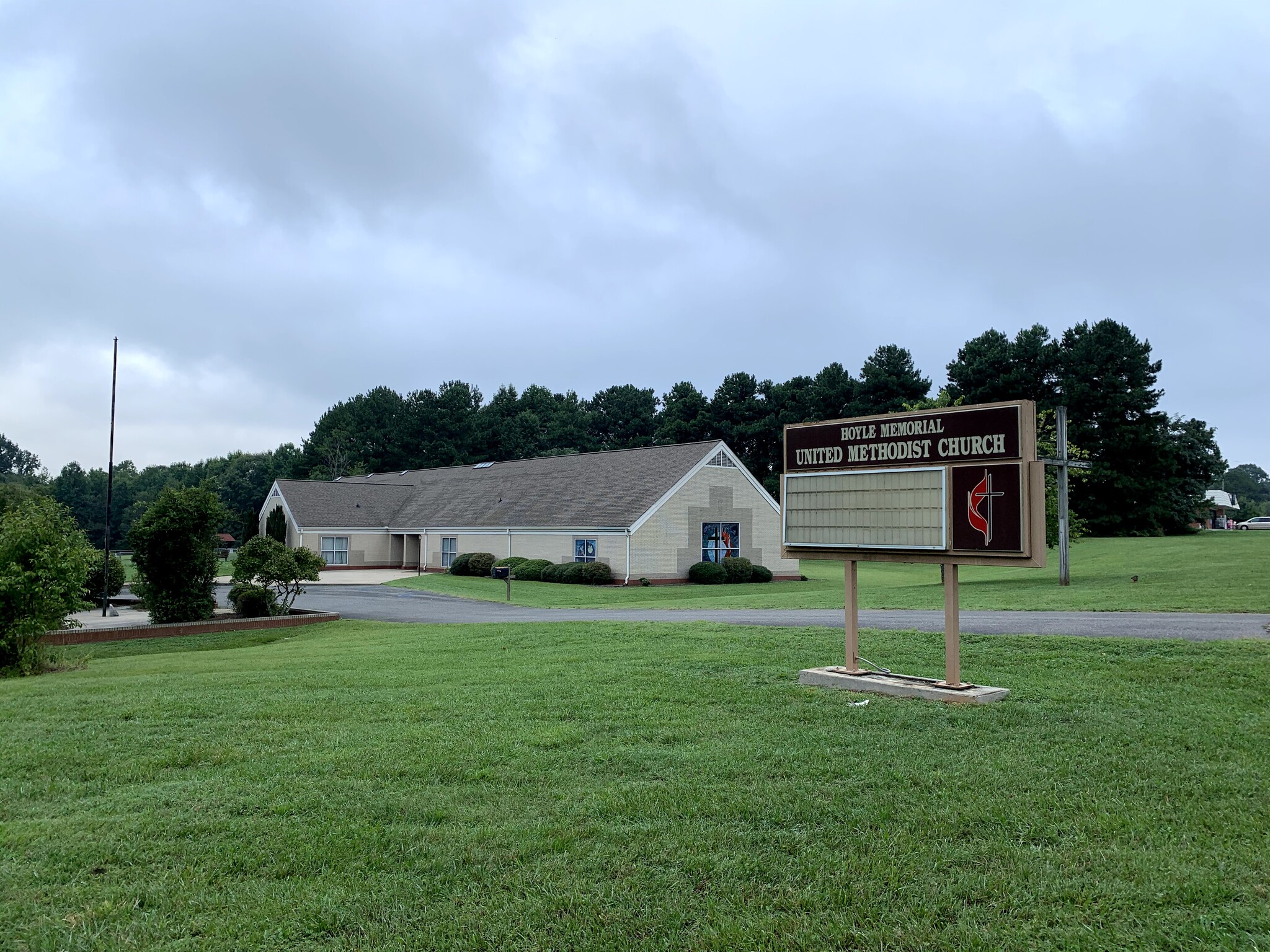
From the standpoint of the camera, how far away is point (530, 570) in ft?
133

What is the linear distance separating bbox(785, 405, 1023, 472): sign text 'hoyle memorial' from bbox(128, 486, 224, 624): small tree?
19424 mm

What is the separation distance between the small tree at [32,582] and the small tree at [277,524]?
33910 millimetres

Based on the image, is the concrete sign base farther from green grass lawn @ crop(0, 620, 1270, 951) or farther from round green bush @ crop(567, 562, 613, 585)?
round green bush @ crop(567, 562, 613, 585)

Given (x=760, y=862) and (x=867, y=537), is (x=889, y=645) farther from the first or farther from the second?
(x=760, y=862)

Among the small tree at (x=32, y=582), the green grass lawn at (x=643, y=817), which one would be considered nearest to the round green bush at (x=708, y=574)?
the small tree at (x=32, y=582)

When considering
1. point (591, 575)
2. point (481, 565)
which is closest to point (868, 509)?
point (591, 575)

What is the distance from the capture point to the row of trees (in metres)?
67.9

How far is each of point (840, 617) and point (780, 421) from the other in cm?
6156

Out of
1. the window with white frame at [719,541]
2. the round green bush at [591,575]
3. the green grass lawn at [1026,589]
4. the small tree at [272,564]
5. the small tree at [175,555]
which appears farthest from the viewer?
the window with white frame at [719,541]

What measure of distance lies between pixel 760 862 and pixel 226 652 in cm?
1544

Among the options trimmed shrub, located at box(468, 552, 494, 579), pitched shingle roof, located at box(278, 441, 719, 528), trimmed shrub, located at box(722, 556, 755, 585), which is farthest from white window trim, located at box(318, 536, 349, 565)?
trimmed shrub, located at box(722, 556, 755, 585)

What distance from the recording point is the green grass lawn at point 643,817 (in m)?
4.45

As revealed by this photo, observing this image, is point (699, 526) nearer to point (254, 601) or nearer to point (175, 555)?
point (254, 601)

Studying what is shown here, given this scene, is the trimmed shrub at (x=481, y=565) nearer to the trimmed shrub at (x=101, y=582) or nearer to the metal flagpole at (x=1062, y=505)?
the trimmed shrub at (x=101, y=582)
